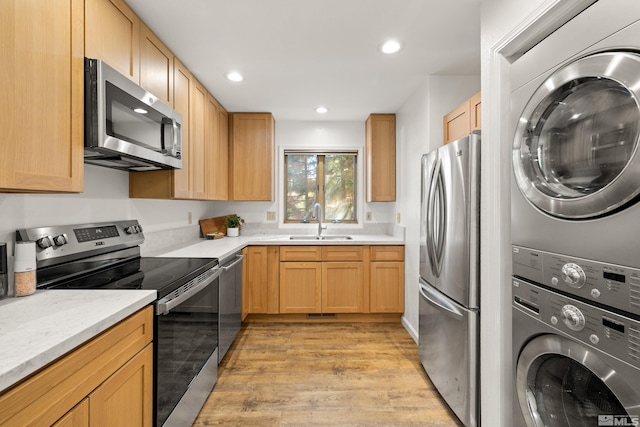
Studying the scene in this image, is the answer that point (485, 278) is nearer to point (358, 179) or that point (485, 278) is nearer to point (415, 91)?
point (415, 91)

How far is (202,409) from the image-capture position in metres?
1.81

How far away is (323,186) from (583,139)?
10.1 ft

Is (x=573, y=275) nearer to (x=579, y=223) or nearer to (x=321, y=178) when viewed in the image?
(x=579, y=223)

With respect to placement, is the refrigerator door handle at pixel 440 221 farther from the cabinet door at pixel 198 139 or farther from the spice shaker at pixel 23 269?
the spice shaker at pixel 23 269

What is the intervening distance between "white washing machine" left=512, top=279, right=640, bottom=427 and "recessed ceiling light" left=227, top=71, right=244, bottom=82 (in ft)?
7.97

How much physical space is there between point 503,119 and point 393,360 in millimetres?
1967

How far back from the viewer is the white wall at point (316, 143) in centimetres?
381

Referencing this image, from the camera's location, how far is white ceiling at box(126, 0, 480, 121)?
1.65 m

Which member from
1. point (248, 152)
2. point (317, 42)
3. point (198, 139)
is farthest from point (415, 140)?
point (198, 139)

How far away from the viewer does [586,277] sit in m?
0.92

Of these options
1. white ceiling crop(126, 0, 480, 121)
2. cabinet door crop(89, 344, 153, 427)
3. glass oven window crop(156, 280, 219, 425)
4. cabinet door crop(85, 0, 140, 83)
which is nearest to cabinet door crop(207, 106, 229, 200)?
white ceiling crop(126, 0, 480, 121)

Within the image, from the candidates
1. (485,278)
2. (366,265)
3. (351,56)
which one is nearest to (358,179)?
(366,265)

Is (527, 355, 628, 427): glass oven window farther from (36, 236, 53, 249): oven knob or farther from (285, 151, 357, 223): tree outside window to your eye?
(285, 151, 357, 223): tree outside window

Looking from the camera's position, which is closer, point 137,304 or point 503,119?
point 137,304
